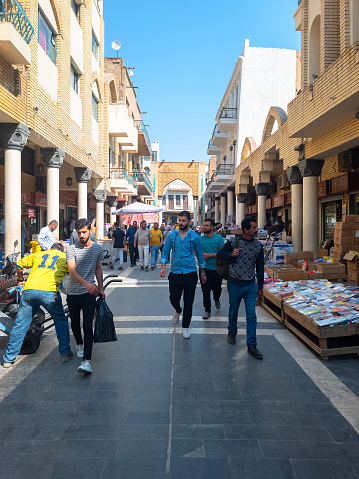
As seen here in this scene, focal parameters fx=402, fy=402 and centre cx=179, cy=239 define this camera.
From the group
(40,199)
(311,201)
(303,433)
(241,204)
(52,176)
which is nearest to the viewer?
(303,433)

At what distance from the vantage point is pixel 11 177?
10.1m

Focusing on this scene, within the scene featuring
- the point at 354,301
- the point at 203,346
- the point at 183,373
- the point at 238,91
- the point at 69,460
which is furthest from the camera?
the point at 238,91

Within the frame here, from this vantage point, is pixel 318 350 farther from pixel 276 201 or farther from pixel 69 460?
pixel 276 201

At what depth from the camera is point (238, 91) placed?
2717 cm

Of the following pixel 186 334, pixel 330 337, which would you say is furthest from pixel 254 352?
pixel 186 334

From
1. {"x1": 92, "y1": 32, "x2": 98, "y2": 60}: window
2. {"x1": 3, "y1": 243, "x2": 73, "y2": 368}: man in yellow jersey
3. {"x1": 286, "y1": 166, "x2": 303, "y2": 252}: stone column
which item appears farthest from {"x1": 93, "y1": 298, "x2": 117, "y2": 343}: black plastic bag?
{"x1": 92, "y1": 32, "x2": 98, "y2": 60}: window

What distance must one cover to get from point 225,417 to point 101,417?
1.05 meters

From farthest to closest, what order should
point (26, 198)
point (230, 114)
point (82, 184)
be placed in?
point (230, 114) → point (82, 184) → point (26, 198)

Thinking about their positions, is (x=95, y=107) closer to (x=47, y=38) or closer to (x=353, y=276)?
(x=47, y=38)

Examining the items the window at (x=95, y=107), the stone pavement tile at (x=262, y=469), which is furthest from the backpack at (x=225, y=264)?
the window at (x=95, y=107)

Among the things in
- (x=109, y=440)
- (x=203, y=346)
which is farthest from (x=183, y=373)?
(x=109, y=440)

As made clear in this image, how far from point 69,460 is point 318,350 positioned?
3.24m

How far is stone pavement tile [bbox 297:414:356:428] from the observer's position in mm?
3314

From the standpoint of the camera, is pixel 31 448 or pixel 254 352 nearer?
pixel 31 448
